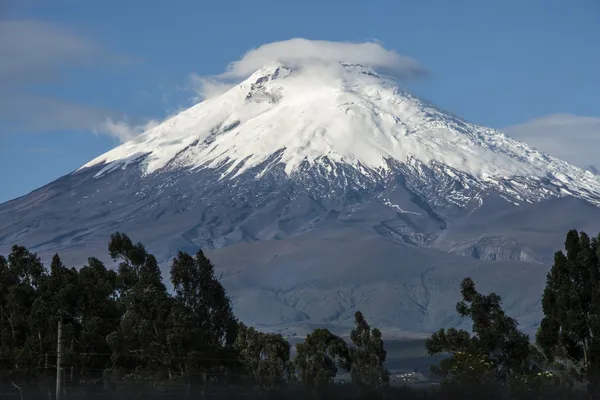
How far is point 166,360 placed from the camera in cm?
7012

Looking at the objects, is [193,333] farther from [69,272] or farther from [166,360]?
[69,272]

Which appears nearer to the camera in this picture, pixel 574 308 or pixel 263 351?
pixel 574 308

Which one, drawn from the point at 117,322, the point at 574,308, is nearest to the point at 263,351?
the point at 117,322

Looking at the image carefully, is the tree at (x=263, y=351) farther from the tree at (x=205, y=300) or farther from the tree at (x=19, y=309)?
the tree at (x=19, y=309)

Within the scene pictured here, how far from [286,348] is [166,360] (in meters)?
29.1

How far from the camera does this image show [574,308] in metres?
66.8

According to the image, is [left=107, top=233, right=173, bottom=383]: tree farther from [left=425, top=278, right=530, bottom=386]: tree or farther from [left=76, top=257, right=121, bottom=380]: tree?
[left=425, top=278, right=530, bottom=386]: tree

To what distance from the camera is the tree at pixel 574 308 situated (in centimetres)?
6556

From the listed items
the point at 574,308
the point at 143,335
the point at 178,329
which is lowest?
the point at 574,308

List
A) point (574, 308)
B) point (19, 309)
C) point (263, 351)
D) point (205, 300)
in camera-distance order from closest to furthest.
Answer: point (574, 308)
point (19, 309)
point (205, 300)
point (263, 351)

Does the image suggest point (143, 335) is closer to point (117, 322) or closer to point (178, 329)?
point (178, 329)

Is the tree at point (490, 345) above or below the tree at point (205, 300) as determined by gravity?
below

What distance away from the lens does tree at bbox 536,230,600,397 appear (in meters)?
65.6

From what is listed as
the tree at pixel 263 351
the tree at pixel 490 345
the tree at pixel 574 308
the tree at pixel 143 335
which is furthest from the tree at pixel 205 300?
the tree at pixel 574 308
